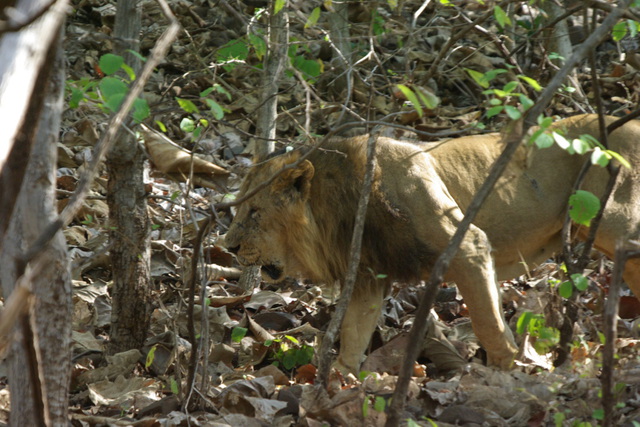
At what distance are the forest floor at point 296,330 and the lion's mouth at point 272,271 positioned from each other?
0.26 metres

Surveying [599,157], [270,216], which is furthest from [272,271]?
[599,157]

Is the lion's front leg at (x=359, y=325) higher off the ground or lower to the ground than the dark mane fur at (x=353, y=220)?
lower

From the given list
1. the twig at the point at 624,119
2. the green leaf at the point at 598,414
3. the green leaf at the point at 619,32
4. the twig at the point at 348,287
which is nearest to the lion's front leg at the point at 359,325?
the twig at the point at 348,287

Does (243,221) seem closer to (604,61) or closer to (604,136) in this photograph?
(604,136)

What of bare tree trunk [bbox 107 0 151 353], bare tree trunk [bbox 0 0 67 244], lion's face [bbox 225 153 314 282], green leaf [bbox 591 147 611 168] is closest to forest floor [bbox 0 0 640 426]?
bare tree trunk [bbox 107 0 151 353]

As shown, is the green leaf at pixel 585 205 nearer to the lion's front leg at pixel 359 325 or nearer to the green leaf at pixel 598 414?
the green leaf at pixel 598 414

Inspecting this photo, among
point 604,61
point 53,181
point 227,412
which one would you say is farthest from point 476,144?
point 604,61

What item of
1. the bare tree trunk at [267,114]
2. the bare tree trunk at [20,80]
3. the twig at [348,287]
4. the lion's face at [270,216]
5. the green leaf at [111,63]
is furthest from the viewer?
the bare tree trunk at [267,114]

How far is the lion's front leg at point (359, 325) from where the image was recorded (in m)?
4.64

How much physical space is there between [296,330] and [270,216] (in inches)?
33.7

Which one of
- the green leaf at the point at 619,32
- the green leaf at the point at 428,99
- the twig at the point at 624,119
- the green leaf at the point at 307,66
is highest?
the green leaf at the point at 619,32

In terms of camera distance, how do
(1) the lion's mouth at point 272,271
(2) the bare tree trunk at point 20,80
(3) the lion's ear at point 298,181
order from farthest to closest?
1. (1) the lion's mouth at point 272,271
2. (3) the lion's ear at point 298,181
3. (2) the bare tree trunk at point 20,80

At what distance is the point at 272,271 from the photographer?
475 cm

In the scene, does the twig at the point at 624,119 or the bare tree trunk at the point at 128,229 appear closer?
the twig at the point at 624,119
